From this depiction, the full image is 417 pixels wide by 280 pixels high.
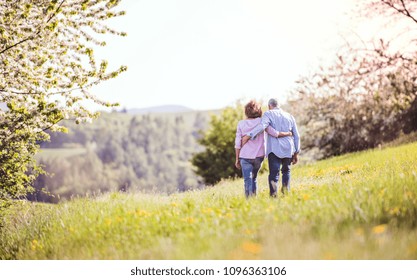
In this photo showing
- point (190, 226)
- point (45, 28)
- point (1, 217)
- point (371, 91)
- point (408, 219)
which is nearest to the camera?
point (408, 219)

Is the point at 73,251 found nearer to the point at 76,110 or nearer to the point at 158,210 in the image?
the point at 158,210

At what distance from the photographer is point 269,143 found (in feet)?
26.5

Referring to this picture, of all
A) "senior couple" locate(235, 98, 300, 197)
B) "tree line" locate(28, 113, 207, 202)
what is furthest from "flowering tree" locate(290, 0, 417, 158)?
"tree line" locate(28, 113, 207, 202)

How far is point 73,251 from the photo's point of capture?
6.19 metres

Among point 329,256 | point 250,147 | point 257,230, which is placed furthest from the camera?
point 250,147

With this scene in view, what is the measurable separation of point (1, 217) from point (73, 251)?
497 centimetres

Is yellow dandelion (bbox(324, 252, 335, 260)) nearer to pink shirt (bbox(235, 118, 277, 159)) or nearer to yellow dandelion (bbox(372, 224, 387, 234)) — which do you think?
yellow dandelion (bbox(372, 224, 387, 234))

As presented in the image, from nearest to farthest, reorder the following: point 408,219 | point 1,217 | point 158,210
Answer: point 408,219 → point 158,210 → point 1,217

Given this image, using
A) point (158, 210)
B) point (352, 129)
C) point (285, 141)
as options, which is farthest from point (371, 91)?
point (158, 210)

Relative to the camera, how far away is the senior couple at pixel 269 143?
26.1 feet

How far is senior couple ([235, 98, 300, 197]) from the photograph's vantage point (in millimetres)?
7965

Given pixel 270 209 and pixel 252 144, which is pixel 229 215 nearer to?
pixel 270 209

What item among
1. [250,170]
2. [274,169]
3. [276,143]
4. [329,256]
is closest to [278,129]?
[276,143]

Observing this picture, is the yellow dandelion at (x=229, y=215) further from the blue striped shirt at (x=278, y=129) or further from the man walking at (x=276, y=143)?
the blue striped shirt at (x=278, y=129)
